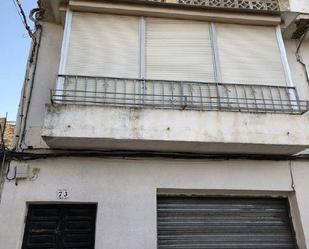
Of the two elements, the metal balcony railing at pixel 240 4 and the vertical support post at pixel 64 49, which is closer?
the vertical support post at pixel 64 49

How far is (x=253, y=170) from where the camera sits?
5.61 m

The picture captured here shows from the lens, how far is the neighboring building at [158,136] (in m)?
4.96

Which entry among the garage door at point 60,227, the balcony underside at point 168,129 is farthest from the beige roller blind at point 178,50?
the garage door at point 60,227

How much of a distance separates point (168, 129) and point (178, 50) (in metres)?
1.63

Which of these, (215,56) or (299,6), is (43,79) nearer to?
(215,56)

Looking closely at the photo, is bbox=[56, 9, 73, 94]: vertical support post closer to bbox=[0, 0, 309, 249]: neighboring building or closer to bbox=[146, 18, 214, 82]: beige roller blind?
bbox=[0, 0, 309, 249]: neighboring building

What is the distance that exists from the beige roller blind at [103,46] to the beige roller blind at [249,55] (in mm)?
1603

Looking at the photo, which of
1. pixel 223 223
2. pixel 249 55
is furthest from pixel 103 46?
pixel 223 223

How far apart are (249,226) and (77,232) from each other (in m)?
2.78

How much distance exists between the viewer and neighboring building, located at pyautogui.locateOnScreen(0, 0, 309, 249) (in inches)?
195

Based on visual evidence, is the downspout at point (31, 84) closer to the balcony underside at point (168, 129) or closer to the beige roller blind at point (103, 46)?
the balcony underside at point (168, 129)

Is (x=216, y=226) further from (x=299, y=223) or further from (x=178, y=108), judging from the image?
(x=178, y=108)

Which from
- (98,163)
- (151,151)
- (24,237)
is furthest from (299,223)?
(24,237)

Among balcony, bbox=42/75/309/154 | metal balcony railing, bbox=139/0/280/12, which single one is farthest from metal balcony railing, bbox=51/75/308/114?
metal balcony railing, bbox=139/0/280/12
